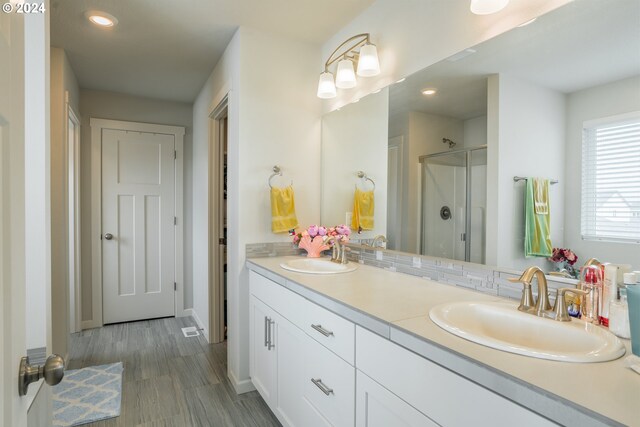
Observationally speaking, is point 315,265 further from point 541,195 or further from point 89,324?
point 89,324

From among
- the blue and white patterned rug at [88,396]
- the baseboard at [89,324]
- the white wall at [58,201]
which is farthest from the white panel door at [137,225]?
the blue and white patterned rug at [88,396]

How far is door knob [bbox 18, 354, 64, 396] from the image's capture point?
648mm

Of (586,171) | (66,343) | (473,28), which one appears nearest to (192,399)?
(66,343)

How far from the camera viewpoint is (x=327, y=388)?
143 centimetres

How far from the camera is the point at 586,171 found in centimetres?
123

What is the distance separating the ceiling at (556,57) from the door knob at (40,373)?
5.33 ft

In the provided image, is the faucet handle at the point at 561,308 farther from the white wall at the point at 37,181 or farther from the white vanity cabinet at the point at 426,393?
the white wall at the point at 37,181

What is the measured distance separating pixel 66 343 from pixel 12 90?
110 inches

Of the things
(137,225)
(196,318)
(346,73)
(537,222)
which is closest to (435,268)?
(537,222)

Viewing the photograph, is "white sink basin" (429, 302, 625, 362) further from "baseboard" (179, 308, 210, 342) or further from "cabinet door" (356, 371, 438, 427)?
"baseboard" (179, 308, 210, 342)

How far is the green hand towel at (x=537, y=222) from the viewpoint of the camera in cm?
133

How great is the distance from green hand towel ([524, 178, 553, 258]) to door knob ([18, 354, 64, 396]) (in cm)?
145

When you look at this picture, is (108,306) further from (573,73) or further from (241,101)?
(573,73)

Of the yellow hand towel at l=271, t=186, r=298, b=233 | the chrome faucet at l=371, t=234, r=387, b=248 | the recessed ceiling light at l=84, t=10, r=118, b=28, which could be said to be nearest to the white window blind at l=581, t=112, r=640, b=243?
the chrome faucet at l=371, t=234, r=387, b=248
